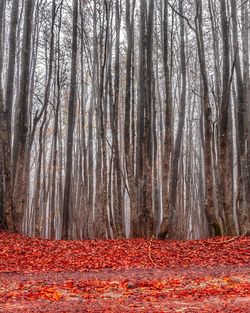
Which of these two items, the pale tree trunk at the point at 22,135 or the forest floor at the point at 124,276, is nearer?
the forest floor at the point at 124,276

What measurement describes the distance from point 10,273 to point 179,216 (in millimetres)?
14818

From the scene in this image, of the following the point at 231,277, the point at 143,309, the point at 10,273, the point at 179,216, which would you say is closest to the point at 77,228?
the point at 179,216

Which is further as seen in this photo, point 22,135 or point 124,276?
point 22,135

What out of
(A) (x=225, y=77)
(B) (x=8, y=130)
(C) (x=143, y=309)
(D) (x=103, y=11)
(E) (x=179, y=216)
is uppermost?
(D) (x=103, y=11)

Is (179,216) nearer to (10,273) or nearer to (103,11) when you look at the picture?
(103,11)

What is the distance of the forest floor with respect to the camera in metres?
5.89

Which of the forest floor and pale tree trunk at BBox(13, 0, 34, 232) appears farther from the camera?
pale tree trunk at BBox(13, 0, 34, 232)

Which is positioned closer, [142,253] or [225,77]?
[142,253]

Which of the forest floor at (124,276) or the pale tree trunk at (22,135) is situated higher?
the pale tree trunk at (22,135)

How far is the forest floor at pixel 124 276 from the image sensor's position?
19.3ft

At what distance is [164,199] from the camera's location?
13453mm

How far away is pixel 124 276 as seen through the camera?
8164mm

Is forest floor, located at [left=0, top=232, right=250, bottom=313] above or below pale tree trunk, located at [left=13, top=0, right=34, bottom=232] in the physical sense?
below

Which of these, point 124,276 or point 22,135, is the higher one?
point 22,135
